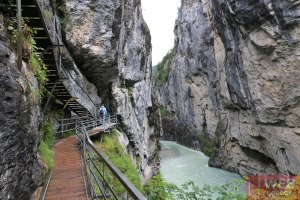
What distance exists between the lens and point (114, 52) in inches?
807

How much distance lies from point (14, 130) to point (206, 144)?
137ft

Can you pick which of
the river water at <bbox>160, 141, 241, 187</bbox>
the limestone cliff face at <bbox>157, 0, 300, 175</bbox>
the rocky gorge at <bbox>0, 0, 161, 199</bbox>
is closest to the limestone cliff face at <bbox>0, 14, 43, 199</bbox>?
the rocky gorge at <bbox>0, 0, 161, 199</bbox>

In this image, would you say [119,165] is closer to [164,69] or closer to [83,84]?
[83,84]

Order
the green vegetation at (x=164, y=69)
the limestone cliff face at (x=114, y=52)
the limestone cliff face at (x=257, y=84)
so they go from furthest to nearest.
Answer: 1. the green vegetation at (x=164, y=69)
2. the limestone cliff face at (x=257, y=84)
3. the limestone cliff face at (x=114, y=52)

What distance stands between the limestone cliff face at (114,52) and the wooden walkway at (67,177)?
1007cm

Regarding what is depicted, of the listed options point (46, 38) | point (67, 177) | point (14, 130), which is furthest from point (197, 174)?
point (14, 130)

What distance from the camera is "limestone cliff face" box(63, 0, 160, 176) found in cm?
1878

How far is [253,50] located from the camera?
24766 millimetres

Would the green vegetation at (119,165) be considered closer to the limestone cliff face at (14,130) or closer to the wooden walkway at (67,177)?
the wooden walkway at (67,177)

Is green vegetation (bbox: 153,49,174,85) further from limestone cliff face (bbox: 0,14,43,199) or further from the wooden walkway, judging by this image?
limestone cliff face (bbox: 0,14,43,199)

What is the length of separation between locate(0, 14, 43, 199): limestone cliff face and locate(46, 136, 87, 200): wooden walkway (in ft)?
3.89

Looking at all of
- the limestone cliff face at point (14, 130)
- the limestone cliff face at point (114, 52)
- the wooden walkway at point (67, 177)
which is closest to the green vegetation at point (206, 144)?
the limestone cliff face at point (114, 52)

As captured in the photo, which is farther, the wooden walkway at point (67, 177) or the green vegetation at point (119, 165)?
the green vegetation at point (119, 165)

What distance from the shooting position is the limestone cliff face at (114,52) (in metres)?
18.8
